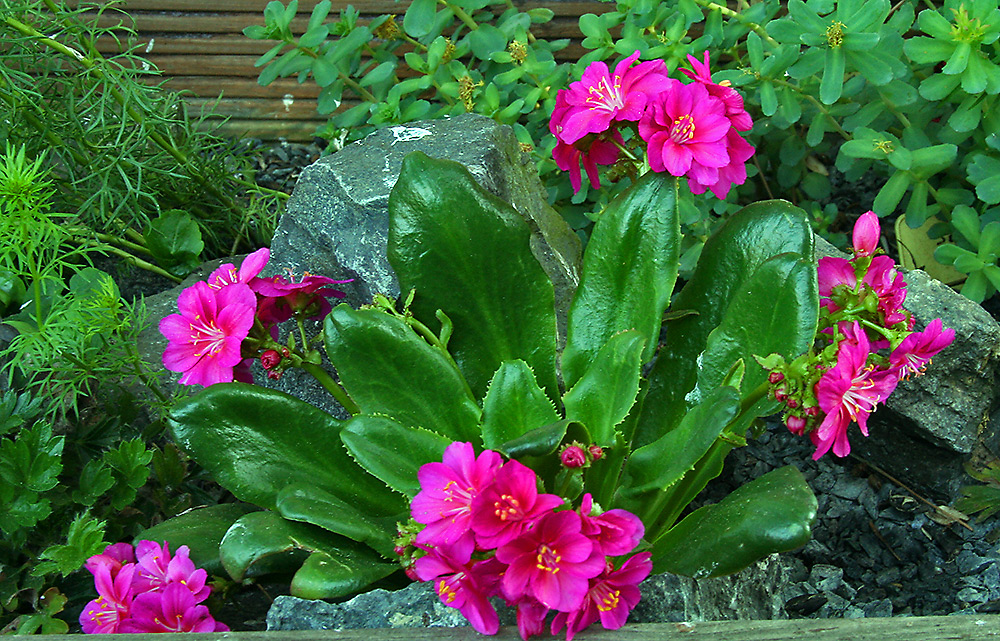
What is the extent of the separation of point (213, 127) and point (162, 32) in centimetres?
51

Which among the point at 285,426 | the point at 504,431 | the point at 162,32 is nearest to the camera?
the point at 504,431

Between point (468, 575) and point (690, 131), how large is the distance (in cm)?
90

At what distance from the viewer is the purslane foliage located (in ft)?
7.52

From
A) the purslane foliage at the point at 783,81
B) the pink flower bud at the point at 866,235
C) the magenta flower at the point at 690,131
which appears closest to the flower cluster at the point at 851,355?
the pink flower bud at the point at 866,235

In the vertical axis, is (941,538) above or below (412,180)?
below

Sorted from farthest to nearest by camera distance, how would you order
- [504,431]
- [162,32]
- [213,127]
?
[162,32] → [213,127] → [504,431]

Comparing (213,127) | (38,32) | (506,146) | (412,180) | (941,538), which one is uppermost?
(38,32)

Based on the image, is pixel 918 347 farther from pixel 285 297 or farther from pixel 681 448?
pixel 285 297

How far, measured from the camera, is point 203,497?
6.91ft

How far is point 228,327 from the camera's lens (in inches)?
61.8

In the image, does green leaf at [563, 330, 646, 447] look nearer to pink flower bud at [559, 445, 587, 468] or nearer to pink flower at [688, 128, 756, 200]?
pink flower bud at [559, 445, 587, 468]

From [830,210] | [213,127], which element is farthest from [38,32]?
[830,210]

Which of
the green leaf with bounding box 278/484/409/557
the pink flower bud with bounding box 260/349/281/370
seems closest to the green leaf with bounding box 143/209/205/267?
the pink flower bud with bounding box 260/349/281/370

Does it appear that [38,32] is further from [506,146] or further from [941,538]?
[941,538]
